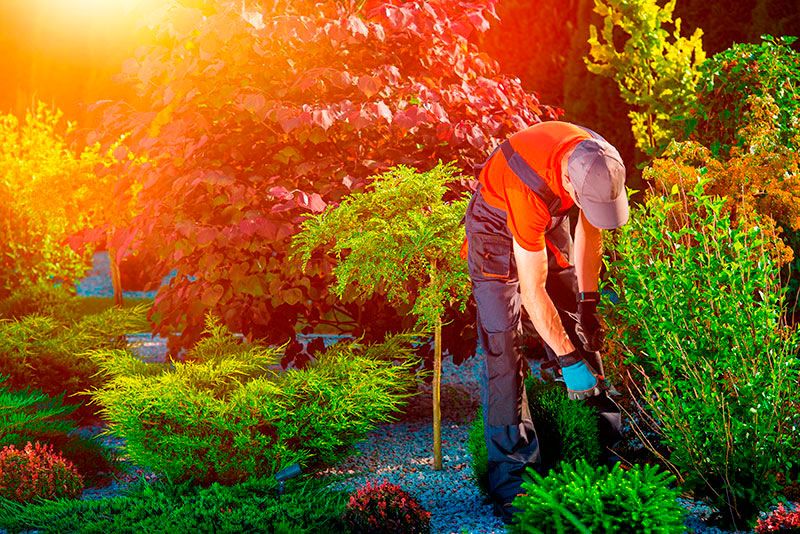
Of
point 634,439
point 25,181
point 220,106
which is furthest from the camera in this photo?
point 25,181

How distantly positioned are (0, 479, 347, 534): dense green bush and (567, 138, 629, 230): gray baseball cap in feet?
5.25

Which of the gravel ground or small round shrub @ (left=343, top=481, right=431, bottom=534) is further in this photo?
the gravel ground

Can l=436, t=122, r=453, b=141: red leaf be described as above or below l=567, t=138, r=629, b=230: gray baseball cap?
above

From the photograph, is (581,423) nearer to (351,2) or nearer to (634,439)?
(634,439)

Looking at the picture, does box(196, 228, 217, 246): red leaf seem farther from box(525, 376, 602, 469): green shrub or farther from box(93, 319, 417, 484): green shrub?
box(525, 376, 602, 469): green shrub

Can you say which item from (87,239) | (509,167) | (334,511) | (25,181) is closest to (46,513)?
(334,511)

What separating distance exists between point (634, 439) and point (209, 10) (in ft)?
10.9

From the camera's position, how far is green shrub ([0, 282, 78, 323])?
7164 millimetres

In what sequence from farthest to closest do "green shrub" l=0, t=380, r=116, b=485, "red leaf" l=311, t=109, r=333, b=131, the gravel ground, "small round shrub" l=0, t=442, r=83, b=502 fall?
"green shrub" l=0, t=380, r=116, b=485
"red leaf" l=311, t=109, r=333, b=131
"small round shrub" l=0, t=442, r=83, b=502
the gravel ground

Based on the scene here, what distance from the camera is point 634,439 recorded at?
16.6 feet

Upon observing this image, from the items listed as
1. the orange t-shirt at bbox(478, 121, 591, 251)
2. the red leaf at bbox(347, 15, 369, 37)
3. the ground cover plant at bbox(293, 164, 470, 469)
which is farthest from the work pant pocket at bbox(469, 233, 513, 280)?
the red leaf at bbox(347, 15, 369, 37)

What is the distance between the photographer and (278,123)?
555 cm

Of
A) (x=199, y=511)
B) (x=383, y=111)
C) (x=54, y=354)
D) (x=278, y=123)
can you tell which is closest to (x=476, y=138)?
(x=383, y=111)

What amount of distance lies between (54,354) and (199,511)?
2.63m
